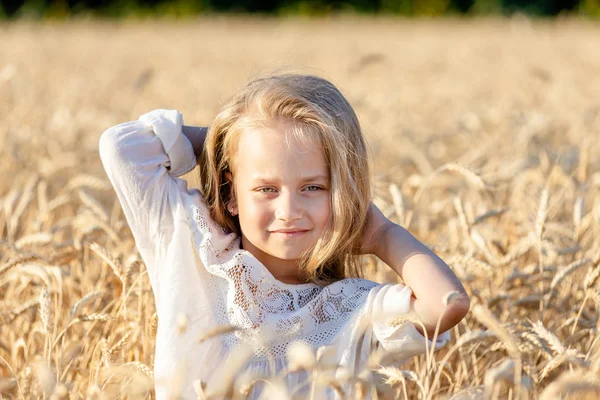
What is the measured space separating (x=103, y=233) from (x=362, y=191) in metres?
1.39

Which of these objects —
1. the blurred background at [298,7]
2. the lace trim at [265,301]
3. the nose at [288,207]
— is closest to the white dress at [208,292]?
the lace trim at [265,301]

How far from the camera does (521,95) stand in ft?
21.5

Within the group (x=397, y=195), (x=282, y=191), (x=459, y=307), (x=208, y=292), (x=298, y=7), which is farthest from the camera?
(x=298, y=7)

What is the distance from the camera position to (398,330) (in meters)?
1.73

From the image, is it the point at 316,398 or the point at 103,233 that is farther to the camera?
the point at 103,233

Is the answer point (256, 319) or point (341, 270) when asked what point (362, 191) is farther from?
point (256, 319)

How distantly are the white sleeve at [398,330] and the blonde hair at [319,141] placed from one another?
173mm

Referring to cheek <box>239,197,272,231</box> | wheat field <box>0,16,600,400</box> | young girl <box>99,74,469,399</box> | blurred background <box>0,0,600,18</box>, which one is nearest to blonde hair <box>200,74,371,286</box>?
young girl <box>99,74,469,399</box>

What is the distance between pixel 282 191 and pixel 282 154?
0.08 metres

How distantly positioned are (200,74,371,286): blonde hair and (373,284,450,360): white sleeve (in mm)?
173

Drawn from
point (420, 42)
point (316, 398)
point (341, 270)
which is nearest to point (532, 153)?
point (341, 270)

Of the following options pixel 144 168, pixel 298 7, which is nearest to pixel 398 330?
pixel 144 168

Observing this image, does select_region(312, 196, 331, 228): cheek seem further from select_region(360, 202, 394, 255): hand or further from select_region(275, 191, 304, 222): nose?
select_region(360, 202, 394, 255): hand

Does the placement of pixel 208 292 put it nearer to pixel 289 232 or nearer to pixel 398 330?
pixel 289 232
